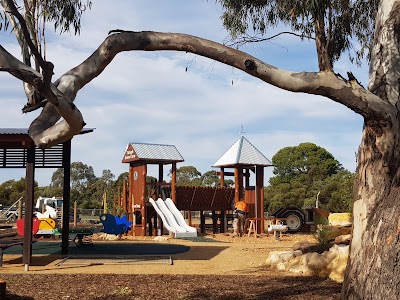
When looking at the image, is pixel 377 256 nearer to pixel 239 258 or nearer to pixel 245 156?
pixel 239 258

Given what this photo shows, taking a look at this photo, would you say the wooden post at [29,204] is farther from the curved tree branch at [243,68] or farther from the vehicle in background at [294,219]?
the vehicle in background at [294,219]

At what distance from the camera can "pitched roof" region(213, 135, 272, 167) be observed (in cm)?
2361

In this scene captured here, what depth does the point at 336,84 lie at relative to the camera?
530cm

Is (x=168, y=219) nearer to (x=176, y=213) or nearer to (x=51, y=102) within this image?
(x=176, y=213)

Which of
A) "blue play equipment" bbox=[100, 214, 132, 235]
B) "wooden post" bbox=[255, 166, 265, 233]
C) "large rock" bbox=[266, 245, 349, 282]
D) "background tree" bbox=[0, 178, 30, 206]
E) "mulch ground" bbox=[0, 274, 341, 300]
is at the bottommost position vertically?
"mulch ground" bbox=[0, 274, 341, 300]

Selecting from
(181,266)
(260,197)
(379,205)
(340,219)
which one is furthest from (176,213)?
(379,205)

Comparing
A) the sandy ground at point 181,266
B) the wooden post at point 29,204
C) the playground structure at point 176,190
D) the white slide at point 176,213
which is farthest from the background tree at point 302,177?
the wooden post at point 29,204

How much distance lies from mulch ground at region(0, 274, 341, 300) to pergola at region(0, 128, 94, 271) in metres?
1.80

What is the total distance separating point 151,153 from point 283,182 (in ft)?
108

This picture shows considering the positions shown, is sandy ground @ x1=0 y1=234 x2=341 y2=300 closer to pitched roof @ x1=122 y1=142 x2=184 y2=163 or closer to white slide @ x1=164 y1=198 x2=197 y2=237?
white slide @ x1=164 y1=198 x2=197 y2=237

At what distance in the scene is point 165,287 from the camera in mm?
Answer: 8312

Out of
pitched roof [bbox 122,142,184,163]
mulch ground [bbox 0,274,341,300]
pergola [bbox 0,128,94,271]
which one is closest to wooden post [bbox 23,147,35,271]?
pergola [bbox 0,128,94,271]

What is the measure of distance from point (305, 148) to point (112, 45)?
57170mm

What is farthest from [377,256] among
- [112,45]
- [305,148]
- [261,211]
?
[305,148]
